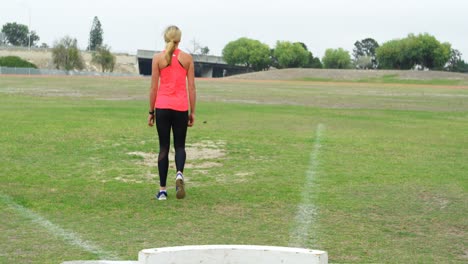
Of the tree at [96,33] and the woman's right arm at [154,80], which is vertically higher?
the tree at [96,33]

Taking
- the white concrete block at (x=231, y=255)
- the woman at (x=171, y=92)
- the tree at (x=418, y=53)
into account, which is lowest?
the white concrete block at (x=231, y=255)

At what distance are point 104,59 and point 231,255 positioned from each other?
414 feet

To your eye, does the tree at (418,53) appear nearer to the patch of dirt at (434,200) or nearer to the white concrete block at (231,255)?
the patch of dirt at (434,200)

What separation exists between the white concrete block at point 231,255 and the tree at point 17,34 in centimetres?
19628

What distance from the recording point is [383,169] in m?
11.0

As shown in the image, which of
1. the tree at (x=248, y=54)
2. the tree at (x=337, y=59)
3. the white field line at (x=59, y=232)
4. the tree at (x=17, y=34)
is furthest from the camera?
the tree at (x=17, y=34)

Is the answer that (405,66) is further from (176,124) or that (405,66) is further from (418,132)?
(176,124)

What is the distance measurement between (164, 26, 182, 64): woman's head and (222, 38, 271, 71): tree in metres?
152

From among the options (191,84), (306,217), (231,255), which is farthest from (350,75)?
(231,255)

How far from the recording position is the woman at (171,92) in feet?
25.5

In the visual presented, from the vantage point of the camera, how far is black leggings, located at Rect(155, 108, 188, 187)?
791 cm

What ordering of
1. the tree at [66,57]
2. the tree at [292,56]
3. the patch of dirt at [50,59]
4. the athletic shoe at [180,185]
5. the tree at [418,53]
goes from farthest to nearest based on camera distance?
the tree at [292,56] < the tree at [418,53] < the patch of dirt at [50,59] < the tree at [66,57] < the athletic shoe at [180,185]

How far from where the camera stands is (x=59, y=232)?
633 cm

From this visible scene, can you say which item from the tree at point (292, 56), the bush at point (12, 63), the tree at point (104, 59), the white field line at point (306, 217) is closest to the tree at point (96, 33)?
the tree at point (292, 56)
